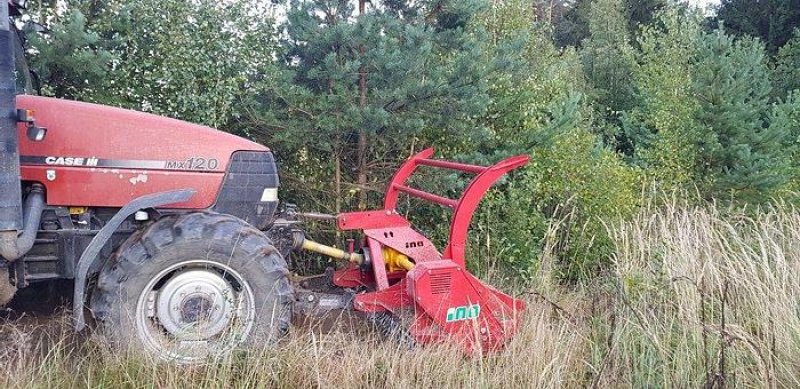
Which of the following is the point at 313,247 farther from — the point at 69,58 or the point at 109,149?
the point at 69,58

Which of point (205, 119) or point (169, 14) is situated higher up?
point (169, 14)

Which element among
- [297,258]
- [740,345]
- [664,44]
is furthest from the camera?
[664,44]

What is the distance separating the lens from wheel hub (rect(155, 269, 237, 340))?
144 inches

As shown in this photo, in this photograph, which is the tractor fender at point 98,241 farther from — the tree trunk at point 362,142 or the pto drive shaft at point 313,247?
the tree trunk at point 362,142

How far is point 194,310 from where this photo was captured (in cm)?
367

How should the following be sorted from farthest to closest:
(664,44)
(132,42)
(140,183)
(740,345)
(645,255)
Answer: (664,44)
(132,42)
(645,255)
(140,183)
(740,345)

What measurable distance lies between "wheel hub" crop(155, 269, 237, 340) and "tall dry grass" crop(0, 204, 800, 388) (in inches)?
12.6

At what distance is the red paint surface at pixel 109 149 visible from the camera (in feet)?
12.1

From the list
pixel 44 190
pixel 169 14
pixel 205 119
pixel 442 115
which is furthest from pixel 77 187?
pixel 442 115

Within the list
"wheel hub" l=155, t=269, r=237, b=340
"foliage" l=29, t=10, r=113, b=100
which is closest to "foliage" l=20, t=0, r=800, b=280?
"foliage" l=29, t=10, r=113, b=100

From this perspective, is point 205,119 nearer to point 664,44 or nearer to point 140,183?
point 140,183

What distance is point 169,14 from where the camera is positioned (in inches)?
233

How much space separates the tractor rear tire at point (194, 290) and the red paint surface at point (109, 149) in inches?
12.4

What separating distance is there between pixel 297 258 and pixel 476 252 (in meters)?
1.70
